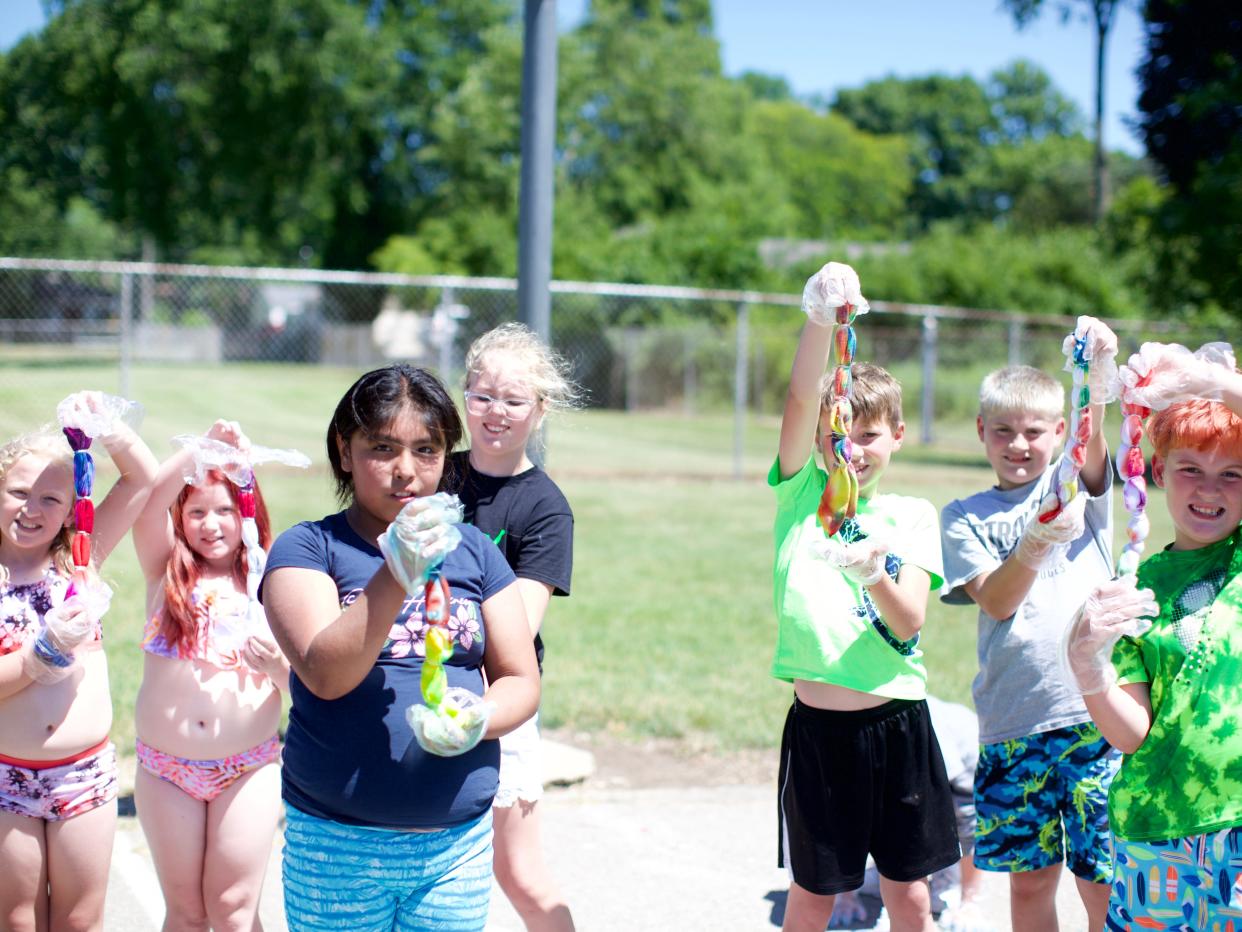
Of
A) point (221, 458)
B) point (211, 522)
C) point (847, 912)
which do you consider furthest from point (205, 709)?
point (847, 912)

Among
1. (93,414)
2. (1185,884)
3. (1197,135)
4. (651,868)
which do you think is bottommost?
(651,868)

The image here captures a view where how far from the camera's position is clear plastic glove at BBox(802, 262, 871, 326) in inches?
99.3

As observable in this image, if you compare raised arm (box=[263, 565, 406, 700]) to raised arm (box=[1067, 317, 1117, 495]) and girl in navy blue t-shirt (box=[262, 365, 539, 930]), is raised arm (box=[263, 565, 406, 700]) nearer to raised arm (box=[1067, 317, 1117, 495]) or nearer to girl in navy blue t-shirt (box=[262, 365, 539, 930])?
girl in navy blue t-shirt (box=[262, 365, 539, 930])

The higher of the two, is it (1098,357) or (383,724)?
(1098,357)

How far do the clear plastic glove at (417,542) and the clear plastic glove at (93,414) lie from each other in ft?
3.46

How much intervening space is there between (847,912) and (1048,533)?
1646 mm

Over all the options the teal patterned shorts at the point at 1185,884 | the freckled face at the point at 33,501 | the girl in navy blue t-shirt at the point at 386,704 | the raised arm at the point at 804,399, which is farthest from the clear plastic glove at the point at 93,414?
the teal patterned shorts at the point at 1185,884

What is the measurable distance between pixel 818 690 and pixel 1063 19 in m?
28.5

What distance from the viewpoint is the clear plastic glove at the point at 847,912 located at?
3.60 meters

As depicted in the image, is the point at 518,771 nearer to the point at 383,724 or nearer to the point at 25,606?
the point at 383,724

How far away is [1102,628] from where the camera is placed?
2.11 meters

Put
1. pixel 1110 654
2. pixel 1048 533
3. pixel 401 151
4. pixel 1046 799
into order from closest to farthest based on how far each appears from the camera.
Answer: pixel 1110 654 < pixel 1048 533 < pixel 1046 799 < pixel 401 151

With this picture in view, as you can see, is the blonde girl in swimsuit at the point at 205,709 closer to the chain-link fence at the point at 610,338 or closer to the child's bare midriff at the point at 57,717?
the child's bare midriff at the point at 57,717

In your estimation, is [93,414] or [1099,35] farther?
[1099,35]
